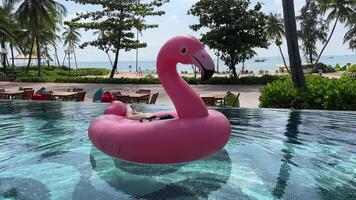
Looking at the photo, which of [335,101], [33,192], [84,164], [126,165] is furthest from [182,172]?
[335,101]

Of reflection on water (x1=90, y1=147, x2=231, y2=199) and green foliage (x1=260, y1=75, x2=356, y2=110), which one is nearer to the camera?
reflection on water (x1=90, y1=147, x2=231, y2=199)

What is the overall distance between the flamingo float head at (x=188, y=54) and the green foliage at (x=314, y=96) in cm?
692

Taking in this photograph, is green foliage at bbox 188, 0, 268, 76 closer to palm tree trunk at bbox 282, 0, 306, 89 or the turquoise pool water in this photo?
palm tree trunk at bbox 282, 0, 306, 89

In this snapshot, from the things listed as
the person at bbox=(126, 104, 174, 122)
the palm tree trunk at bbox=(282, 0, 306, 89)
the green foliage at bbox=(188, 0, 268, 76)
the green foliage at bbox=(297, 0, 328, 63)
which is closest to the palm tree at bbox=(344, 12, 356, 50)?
the green foliage at bbox=(297, 0, 328, 63)

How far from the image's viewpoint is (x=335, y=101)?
10.9 metres

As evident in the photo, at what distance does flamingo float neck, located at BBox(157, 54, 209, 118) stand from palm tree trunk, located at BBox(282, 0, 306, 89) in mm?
7553

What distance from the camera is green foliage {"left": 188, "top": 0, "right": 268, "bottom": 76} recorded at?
2605 centimetres

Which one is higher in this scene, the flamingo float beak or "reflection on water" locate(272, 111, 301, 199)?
the flamingo float beak

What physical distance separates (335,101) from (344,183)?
6191 mm

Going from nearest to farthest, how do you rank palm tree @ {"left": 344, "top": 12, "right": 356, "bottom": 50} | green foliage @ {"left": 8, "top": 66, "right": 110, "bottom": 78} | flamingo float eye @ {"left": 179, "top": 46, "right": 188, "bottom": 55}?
flamingo float eye @ {"left": 179, "top": 46, "right": 188, "bottom": 55}
green foliage @ {"left": 8, "top": 66, "right": 110, "bottom": 78}
palm tree @ {"left": 344, "top": 12, "right": 356, "bottom": 50}

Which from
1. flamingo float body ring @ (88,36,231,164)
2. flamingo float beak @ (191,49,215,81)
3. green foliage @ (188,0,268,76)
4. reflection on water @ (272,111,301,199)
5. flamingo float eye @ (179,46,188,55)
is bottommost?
reflection on water @ (272,111,301,199)

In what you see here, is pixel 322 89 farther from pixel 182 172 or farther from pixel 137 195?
pixel 137 195

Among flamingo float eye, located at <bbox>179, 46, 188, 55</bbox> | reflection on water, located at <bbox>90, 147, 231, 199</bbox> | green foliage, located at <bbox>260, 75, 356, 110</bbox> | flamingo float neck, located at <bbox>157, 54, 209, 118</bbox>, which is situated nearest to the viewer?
reflection on water, located at <bbox>90, 147, 231, 199</bbox>

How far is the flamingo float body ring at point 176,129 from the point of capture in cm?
492
